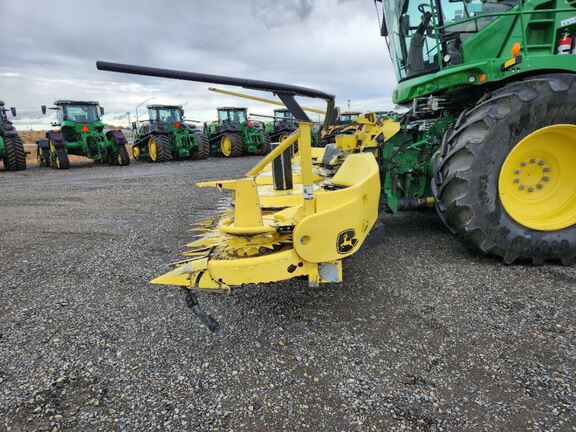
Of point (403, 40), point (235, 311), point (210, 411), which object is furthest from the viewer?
point (403, 40)

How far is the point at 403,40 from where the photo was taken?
4.36 meters

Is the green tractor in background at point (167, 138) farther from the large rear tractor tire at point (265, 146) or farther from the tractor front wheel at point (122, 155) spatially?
the large rear tractor tire at point (265, 146)

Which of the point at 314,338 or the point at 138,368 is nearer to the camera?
the point at 138,368

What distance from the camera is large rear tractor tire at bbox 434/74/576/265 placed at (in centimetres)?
283

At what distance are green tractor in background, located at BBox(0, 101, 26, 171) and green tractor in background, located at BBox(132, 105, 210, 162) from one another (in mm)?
4381

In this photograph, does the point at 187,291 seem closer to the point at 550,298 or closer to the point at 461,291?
the point at 461,291

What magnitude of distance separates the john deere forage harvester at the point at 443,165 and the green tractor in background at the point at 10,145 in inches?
513

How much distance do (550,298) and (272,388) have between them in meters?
2.07

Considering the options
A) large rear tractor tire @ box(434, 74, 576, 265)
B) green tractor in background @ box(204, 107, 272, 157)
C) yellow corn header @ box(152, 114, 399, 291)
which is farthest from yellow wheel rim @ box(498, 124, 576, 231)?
green tractor in background @ box(204, 107, 272, 157)

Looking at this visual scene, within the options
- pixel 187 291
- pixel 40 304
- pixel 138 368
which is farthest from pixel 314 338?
pixel 40 304

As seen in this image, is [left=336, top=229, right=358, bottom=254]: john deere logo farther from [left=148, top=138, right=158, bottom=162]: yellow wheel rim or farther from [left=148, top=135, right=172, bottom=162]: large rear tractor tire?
[left=148, top=138, right=158, bottom=162]: yellow wheel rim

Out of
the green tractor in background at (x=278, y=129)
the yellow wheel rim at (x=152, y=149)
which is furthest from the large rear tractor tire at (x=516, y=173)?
the green tractor in background at (x=278, y=129)

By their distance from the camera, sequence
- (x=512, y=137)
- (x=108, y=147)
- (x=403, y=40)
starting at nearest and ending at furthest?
(x=512, y=137), (x=403, y=40), (x=108, y=147)

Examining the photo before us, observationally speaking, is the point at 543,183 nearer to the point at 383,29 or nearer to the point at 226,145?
the point at 383,29
